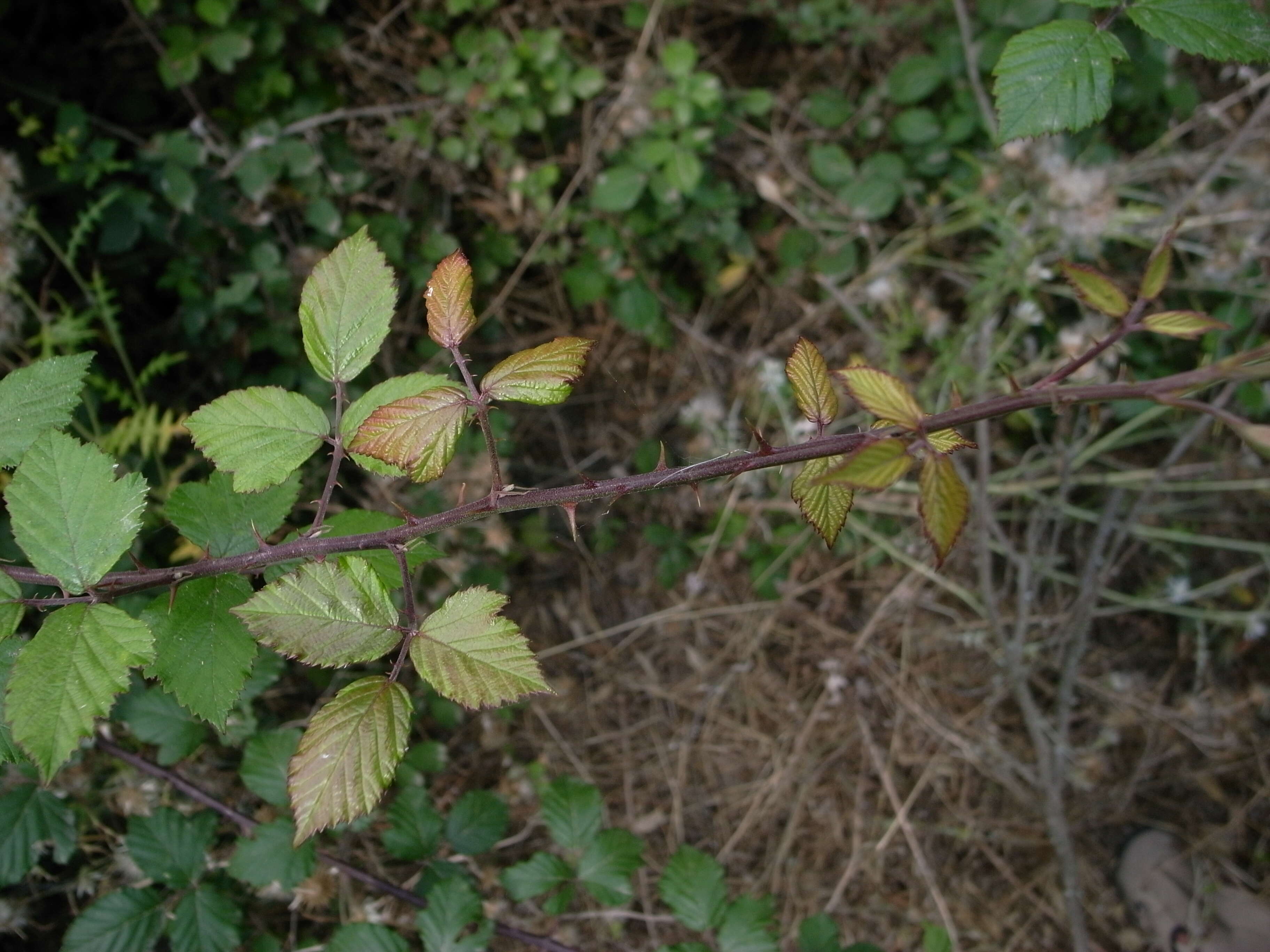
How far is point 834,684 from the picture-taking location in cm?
248

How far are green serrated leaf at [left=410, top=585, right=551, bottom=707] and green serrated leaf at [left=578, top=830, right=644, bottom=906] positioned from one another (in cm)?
79

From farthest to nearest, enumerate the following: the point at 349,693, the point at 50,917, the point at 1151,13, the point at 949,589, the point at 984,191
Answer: the point at 949,589, the point at 984,191, the point at 50,917, the point at 1151,13, the point at 349,693

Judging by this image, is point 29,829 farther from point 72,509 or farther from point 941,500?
point 941,500

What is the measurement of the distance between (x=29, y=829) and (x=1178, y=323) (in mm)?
1807

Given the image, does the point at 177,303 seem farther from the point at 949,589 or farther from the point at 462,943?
the point at 949,589

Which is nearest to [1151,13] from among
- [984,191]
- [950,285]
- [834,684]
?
[984,191]

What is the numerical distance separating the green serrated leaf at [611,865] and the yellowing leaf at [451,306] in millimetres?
1029

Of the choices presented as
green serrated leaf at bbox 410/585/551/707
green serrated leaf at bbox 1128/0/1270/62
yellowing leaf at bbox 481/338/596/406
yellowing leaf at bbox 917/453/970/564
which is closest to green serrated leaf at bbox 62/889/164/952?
green serrated leaf at bbox 410/585/551/707

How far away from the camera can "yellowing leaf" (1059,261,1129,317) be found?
2.59 ft

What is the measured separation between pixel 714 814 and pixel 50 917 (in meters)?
1.69

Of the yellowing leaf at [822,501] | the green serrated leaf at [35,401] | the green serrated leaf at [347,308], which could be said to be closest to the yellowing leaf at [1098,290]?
the yellowing leaf at [822,501]

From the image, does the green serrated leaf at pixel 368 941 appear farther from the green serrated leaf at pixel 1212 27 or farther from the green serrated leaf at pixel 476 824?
the green serrated leaf at pixel 1212 27

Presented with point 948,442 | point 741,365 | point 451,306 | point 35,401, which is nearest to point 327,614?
point 451,306

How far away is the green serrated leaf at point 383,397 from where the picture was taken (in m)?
0.94
